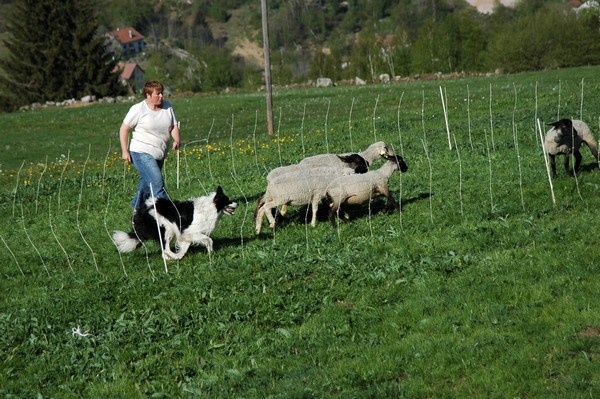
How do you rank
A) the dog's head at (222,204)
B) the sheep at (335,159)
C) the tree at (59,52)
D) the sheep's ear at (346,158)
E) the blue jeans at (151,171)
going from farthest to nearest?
the tree at (59,52) < the sheep's ear at (346,158) < the sheep at (335,159) < the blue jeans at (151,171) < the dog's head at (222,204)

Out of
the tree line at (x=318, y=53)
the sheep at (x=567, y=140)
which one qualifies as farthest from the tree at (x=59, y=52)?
the sheep at (x=567, y=140)

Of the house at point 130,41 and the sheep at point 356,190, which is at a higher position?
the house at point 130,41

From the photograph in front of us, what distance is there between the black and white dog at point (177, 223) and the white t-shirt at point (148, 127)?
57.9 inches

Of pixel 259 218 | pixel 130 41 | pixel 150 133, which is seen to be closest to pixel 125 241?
pixel 150 133

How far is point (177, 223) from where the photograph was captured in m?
11.5

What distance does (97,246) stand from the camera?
13641 millimetres

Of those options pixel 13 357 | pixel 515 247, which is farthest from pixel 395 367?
pixel 13 357

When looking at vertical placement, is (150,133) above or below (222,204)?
above

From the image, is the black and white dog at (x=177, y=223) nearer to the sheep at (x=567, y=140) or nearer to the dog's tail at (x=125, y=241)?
the dog's tail at (x=125, y=241)

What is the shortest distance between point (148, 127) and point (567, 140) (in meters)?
7.47

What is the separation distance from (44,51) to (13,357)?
60.8 meters

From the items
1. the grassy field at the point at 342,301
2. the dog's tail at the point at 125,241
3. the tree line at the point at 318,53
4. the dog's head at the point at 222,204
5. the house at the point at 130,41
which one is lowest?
the grassy field at the point at 342,301

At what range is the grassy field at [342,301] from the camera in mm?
7387

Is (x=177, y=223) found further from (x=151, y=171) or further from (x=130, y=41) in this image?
(x=130, y=41)
